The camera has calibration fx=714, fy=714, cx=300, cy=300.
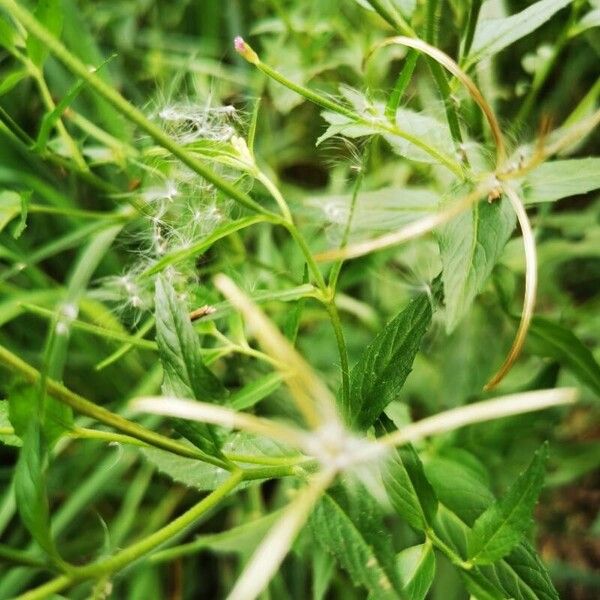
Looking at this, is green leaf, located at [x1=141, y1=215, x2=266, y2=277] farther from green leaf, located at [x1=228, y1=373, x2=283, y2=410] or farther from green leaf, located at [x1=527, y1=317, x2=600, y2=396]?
green leaf, located at [x1=527, y1=317, x2=600, y2=396]

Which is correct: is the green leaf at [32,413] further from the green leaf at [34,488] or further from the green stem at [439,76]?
the green stem at [439,76]

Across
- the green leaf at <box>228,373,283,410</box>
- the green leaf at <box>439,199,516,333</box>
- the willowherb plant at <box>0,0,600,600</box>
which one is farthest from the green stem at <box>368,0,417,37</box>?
the green leaf at <box>228,373,283,410</box>

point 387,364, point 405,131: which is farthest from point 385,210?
point 387,364

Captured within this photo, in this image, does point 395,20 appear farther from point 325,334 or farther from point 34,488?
point 325,334

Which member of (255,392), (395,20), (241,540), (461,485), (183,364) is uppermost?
(395,20)

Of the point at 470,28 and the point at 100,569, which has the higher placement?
the point at 470,28


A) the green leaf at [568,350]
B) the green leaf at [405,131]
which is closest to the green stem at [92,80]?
the green leaf at [405,131]

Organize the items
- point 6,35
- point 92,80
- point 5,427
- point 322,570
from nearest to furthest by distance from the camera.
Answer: point 92,80, point 5,427, point 6,35, point 322,570

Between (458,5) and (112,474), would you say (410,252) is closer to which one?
(458,5)

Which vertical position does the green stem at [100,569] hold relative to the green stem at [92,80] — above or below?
below
